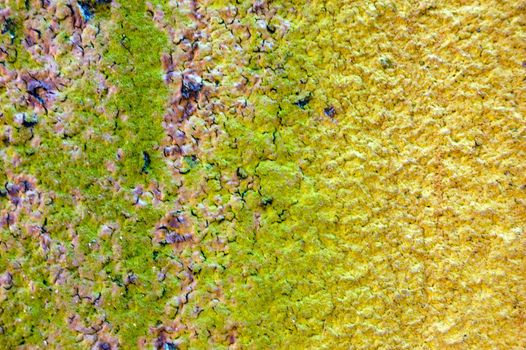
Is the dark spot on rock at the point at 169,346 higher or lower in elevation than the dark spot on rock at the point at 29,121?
lower

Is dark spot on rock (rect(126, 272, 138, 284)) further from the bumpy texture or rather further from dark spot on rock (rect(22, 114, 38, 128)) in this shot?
dark spot on rock (rect(22, 114, 38, 128))

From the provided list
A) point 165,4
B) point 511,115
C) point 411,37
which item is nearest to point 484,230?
point 511,115

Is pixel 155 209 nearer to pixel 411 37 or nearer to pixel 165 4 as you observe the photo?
A: pixel 165 4

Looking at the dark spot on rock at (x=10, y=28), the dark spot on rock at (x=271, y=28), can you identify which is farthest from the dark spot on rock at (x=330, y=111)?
the dark spot on rock at (x=10, y=28)

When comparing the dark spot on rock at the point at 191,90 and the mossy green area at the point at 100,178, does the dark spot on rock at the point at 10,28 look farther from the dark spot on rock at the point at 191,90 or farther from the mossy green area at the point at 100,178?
the dark spot on rock at the point at 191,90

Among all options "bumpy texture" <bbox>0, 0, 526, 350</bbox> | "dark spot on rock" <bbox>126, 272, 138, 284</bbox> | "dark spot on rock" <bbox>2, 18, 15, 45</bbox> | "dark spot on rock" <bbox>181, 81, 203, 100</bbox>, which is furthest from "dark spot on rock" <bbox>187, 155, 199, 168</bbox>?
"dark spot on rock" <bbox>2, 18, 15, 45</bbox>

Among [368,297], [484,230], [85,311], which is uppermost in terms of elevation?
[484,230]

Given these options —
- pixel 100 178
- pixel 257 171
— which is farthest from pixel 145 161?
pixel 257 171

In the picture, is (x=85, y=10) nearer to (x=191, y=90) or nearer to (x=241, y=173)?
(x=191, y=90)
